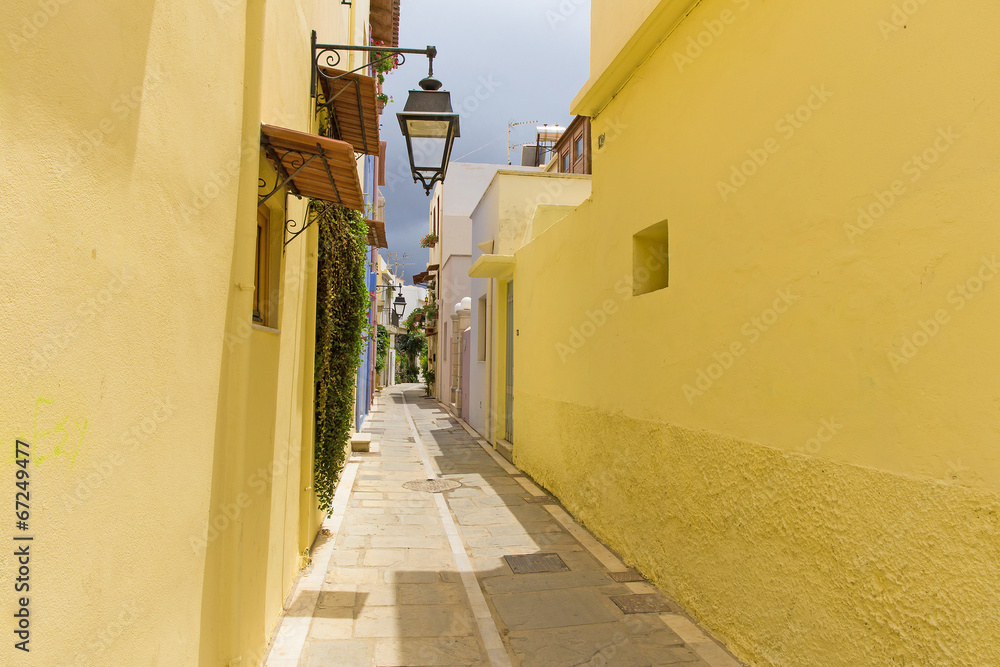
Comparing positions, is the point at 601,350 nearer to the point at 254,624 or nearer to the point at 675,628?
the point at 675,628

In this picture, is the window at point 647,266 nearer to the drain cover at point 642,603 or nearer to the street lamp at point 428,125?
the street lamp at point 428,125

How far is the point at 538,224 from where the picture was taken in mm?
11734

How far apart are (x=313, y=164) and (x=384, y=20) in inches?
424

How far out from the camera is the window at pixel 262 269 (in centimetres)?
413

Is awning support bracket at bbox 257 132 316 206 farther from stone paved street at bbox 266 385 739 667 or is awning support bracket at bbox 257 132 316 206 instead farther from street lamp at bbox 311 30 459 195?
stone paved street at bbox 266 385 739 667

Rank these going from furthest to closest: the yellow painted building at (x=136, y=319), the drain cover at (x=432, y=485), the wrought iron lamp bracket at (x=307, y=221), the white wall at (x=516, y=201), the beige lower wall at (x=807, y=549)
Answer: the white wall at (x=516, y=201) → the drain cover at (x=432, y=485) → the wrought iron lamp bracket at (x=307, y=221) → the beige lower wall at (x=807, y=549) → the yellow painted building at (x=136, y=319)

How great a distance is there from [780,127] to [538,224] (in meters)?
7.91

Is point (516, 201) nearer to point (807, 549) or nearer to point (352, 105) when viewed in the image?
point (352, 105)

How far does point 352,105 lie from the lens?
5965 mm

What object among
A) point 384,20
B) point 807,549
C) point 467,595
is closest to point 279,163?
point 467,595

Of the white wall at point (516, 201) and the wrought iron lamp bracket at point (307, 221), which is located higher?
the white wall at point (516, 201)

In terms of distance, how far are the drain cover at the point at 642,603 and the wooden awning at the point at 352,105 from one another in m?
4.65

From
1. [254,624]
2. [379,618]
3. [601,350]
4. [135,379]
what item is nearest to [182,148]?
[135,379]

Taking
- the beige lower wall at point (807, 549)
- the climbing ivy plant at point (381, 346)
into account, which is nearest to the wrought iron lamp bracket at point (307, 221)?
the beige lower wall at point (807, 549)
